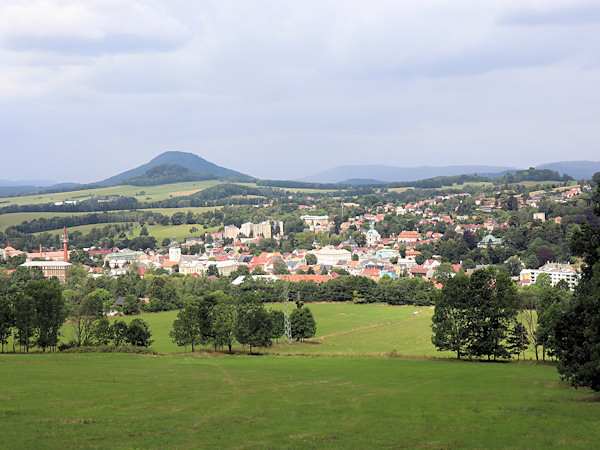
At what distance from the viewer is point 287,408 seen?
65.1ft

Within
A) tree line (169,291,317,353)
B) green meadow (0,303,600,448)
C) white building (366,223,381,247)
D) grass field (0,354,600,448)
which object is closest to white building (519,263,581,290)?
tree line (169,291,317,353)

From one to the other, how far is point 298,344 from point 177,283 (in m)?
48.2

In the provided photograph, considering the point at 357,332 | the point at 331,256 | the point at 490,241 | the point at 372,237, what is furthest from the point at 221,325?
the point at 372,237

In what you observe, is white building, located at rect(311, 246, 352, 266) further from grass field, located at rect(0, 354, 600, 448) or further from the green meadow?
grass field, located at rect(0, 354, 600, 448)

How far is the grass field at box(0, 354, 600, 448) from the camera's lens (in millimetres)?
15594

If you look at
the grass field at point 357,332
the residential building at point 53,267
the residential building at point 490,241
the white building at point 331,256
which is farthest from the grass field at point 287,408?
the white building at point 331,256

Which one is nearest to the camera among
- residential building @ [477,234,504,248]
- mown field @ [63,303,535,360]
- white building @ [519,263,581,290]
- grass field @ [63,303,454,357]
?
mown field @ [63,303,535,360]

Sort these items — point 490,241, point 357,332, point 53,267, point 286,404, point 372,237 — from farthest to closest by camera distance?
1. point 372,237
2. point 490,241
3. point 53,267
4. point 357,332
5. point 286,404

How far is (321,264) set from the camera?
483 feet

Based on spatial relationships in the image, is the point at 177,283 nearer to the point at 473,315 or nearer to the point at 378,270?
the point at 378,270

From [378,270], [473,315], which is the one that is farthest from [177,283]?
[473,315]

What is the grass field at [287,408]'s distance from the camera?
15594 millimetres

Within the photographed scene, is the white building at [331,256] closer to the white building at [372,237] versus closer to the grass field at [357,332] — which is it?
the white building at [372,237]

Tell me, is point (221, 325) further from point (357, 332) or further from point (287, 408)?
point (357, 332)
